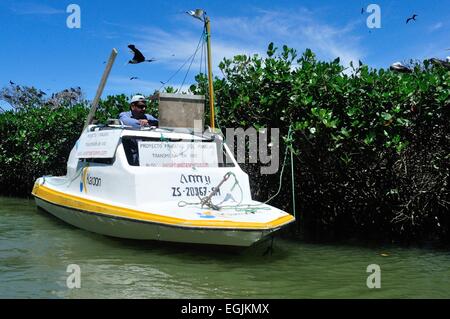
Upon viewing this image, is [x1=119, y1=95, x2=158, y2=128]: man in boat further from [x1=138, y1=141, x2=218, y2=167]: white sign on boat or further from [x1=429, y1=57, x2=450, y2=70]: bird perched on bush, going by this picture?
[x1=429, y1=57, x2=450, y2=70]: bird perched on bush

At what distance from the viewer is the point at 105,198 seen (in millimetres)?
7957

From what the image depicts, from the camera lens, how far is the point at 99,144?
8594 millimetres

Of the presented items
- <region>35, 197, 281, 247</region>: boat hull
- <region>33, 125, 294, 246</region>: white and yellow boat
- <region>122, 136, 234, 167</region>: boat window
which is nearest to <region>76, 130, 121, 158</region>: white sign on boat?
<region>33, 125, 294, 246</region>: white and yellow boat

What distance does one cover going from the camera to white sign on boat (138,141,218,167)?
26.2 ft

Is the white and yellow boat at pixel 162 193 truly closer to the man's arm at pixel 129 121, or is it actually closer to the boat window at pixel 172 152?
the boat window at pixel 172 152

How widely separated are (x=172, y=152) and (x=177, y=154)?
9 centimetres

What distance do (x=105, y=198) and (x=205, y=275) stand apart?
2.63 meters

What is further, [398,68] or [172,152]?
[398,68]

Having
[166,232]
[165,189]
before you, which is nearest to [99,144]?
[165,189]

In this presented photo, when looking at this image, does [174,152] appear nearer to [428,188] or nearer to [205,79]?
[205,79]

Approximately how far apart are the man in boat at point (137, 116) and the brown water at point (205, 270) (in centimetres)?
215

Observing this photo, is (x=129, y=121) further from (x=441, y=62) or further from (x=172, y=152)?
(x=441, y=62)

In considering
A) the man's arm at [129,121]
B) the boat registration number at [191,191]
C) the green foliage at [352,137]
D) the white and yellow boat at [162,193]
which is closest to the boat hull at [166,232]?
the white and yellow boat at [162,193]

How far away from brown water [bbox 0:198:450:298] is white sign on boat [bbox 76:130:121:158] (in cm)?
138
